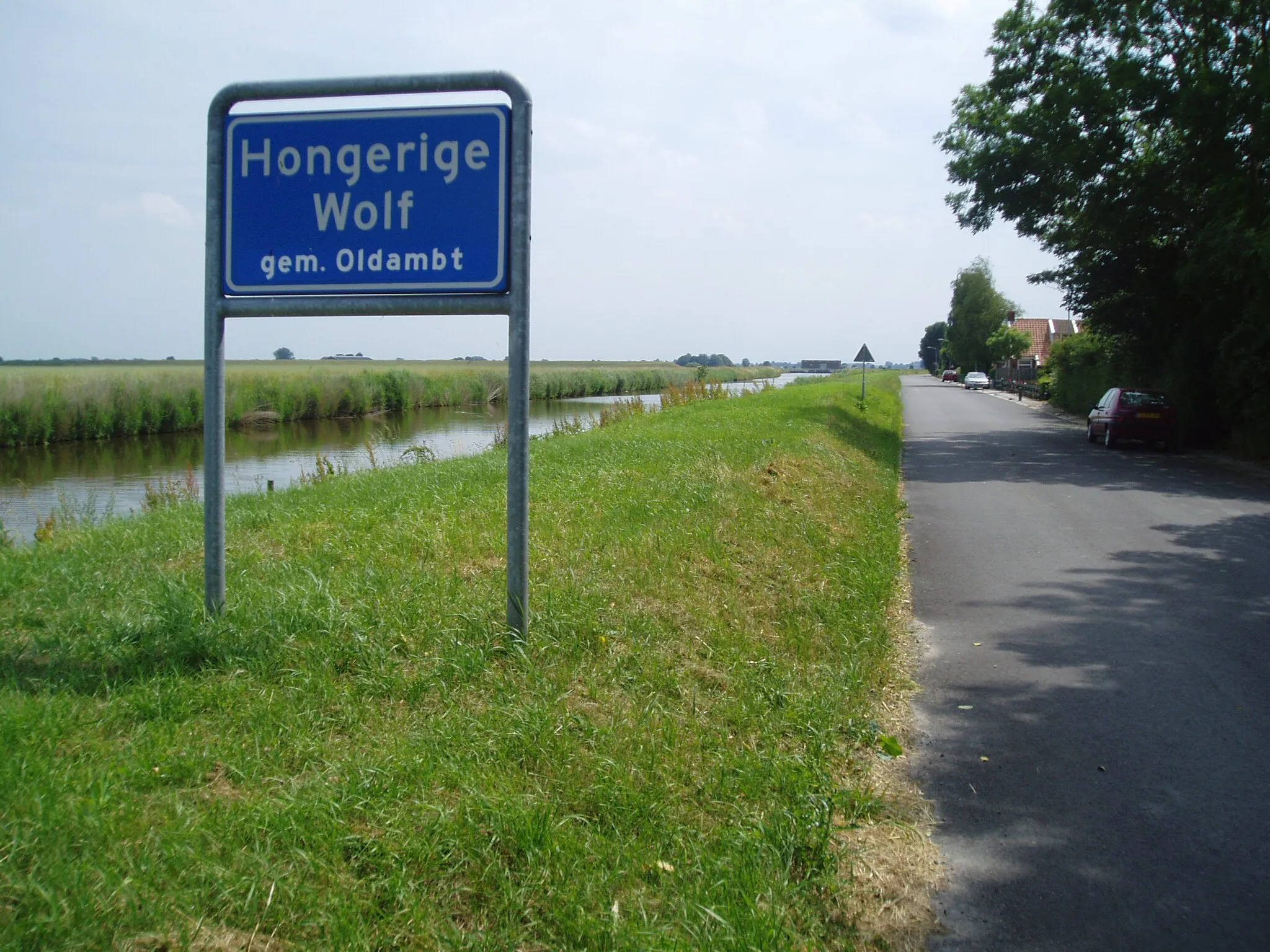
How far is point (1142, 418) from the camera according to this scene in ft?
78.3

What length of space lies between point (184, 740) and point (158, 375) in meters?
34.3


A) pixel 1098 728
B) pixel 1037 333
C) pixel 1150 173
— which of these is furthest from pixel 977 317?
pixel 1098 728

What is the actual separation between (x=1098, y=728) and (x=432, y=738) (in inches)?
145

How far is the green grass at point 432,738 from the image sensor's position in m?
3.11

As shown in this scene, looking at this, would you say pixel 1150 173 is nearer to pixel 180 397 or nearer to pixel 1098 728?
pixel 1098 728

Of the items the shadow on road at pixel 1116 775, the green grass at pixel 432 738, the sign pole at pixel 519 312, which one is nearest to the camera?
the green grass at pixel 432 738

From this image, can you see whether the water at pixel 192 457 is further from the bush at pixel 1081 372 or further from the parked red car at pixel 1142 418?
the bush at pixel 1081 372

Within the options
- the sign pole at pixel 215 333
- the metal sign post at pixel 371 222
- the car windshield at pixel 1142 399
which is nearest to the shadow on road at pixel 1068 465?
the car windshield at pixel 1142 399

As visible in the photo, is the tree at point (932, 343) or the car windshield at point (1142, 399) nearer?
the car windshield at point (1142, 399)

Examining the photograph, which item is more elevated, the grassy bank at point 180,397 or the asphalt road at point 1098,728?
the grassy bank at point 180,397

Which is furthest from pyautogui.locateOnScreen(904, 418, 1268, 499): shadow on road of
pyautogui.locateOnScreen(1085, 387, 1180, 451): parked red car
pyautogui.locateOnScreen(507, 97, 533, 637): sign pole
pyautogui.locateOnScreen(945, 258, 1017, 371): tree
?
pyautogui.locateOnScreen(945, 258, 1017, 371): tree

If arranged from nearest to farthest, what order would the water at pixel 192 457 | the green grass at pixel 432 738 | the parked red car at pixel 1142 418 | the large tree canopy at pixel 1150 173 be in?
1. the green grass at pixel 432 738
2. the water at pixel 192 457
3. the large tree canopy at pixel 1150 173
4. the parked red car at pixel 1142 418

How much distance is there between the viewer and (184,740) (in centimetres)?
400

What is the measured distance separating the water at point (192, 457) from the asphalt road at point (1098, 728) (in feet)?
27.1
